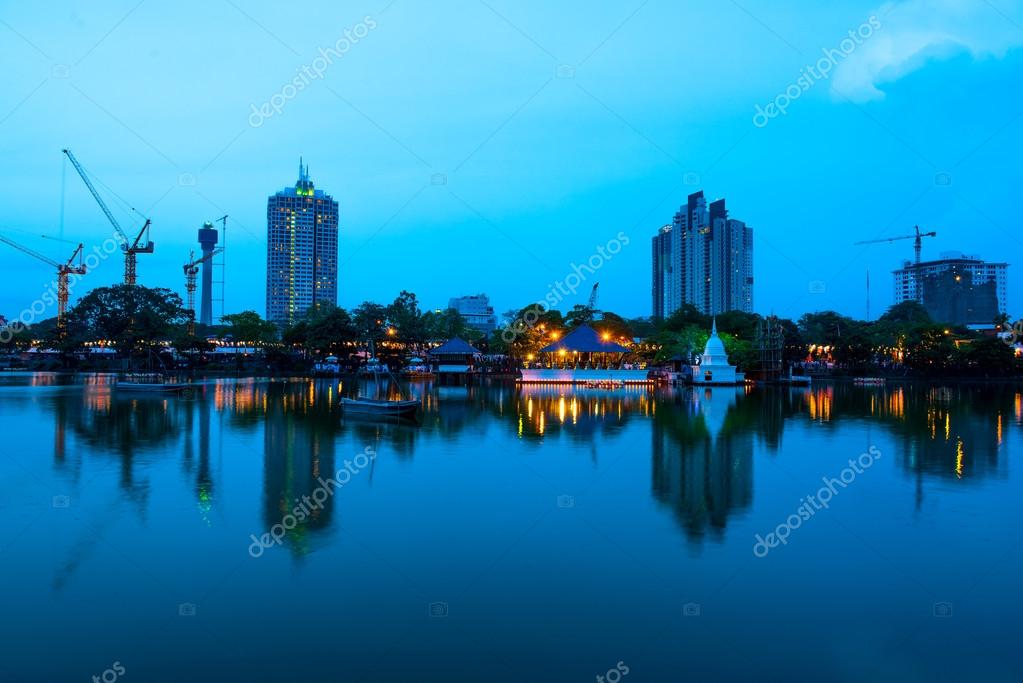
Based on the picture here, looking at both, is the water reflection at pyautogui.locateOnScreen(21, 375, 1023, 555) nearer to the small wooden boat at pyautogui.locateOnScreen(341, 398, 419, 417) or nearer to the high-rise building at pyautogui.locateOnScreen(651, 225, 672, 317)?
the small wooden boat at pyautogui.locateOnScreen(341, 398, 419, 417)

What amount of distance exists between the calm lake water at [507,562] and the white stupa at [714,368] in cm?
3496

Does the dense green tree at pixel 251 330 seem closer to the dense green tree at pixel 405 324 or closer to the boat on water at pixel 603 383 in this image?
the dense green tree at pixel 405 324

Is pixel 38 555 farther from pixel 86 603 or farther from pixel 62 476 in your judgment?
pixel 62 476

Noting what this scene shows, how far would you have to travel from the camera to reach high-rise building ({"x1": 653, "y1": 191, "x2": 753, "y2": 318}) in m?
126

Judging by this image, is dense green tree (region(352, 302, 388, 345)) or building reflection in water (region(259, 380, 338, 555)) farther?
dense green tree (region(352, 302, 388, 345))

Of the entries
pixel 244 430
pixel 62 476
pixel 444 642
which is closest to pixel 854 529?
pixel 444 642

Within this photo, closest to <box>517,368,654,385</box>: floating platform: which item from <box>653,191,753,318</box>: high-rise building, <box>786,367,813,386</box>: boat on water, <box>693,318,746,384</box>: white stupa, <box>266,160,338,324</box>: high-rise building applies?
<box>693,318,746,384</box>: white stupa

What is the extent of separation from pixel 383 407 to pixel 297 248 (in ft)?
500

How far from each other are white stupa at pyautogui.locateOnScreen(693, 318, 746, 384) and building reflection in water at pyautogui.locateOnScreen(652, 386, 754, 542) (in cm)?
2673

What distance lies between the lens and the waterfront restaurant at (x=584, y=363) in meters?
55.3

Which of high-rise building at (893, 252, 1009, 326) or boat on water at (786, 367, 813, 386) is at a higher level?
high-rise building at (893, 252, 1009, 326)

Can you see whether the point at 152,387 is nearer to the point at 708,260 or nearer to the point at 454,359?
the point at 454,359

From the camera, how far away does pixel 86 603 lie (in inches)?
→ 316

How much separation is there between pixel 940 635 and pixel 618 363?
51005 mm
